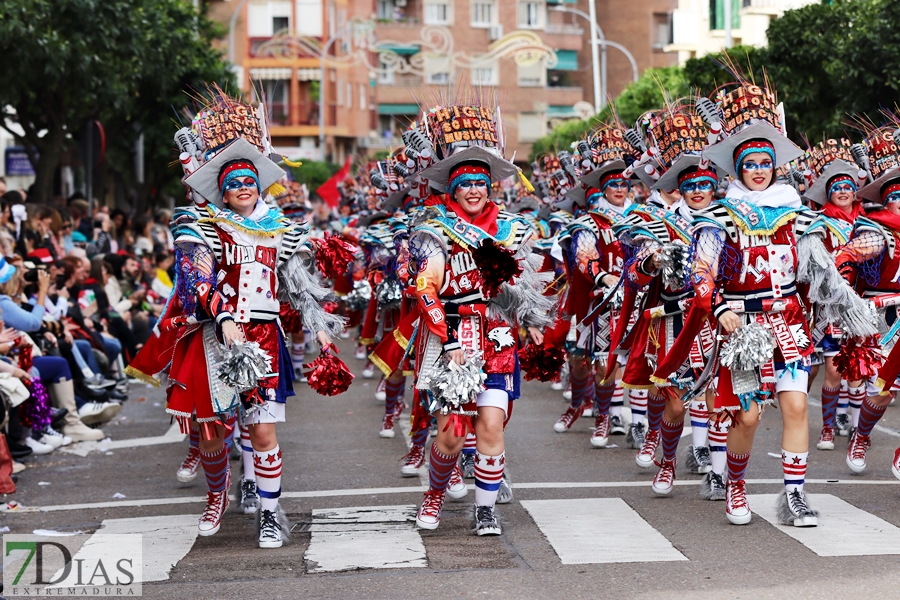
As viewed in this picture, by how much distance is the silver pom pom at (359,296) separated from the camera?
16328 millimetres

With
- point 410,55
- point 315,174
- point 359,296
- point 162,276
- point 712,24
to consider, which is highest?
point 410,55

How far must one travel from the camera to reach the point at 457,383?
26.8 ft

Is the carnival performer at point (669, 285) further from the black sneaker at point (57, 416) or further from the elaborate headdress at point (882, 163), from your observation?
the black sneaker at point (57, 416)

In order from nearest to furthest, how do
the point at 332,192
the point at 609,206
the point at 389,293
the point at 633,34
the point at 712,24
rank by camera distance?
the point at 609,206 → the point at 389,293 → the point at 332,192 → the point at 712,24 → the point at 633,34

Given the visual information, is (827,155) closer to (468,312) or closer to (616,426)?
(616,426)

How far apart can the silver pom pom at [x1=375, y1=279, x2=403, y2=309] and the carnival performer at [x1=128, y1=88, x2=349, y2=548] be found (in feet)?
13.2

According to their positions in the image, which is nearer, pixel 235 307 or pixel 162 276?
pixel 235 307

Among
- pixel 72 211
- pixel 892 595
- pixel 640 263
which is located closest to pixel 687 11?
pixel 72 211

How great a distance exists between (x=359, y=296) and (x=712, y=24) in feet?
89.4

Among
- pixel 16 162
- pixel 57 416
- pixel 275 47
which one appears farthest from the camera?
pixel 275 47

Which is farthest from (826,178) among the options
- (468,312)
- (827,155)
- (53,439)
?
(53,439)

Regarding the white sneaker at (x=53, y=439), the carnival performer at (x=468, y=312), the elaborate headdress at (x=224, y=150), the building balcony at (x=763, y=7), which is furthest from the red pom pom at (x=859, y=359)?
the building balcony at (x=763, y=7)

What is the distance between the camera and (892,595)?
6.69m

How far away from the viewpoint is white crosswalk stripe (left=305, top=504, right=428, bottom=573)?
304 inches
